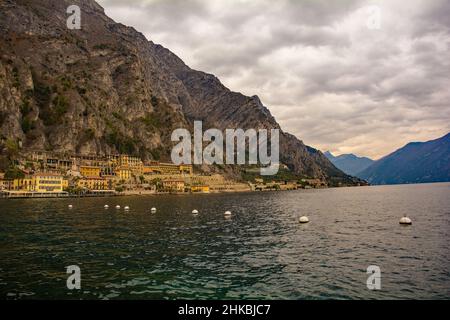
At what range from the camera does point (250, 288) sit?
28734 mm

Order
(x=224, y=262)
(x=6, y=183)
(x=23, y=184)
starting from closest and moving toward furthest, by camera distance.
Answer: (x=224, y=262), (x=6, y=183), (x=23, y=184)

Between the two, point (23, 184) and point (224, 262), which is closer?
point (224, 262)

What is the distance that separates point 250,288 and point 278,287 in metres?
2.33

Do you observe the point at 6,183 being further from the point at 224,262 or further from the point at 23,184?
the point at 224,262

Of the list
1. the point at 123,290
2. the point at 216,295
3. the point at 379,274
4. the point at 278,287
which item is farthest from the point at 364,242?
the point at 123,290

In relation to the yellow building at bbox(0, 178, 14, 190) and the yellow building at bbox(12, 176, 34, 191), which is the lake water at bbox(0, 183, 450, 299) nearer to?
the yellow building at bbox(12, 176, 34, 191)

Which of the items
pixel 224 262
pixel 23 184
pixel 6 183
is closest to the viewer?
pixel 224 262

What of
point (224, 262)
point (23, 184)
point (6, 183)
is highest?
point (6, 183)

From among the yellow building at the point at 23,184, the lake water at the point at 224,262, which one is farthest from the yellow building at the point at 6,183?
the lake water at the point at 224,262

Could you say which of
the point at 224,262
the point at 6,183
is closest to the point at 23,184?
the point at 6,183

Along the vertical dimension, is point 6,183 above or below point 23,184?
above

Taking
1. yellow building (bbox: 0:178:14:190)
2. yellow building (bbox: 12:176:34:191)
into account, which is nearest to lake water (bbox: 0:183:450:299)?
yellow building (bbox: 12:176:34:191)

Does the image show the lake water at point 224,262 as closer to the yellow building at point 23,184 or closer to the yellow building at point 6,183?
the yellow building at point 23,184
